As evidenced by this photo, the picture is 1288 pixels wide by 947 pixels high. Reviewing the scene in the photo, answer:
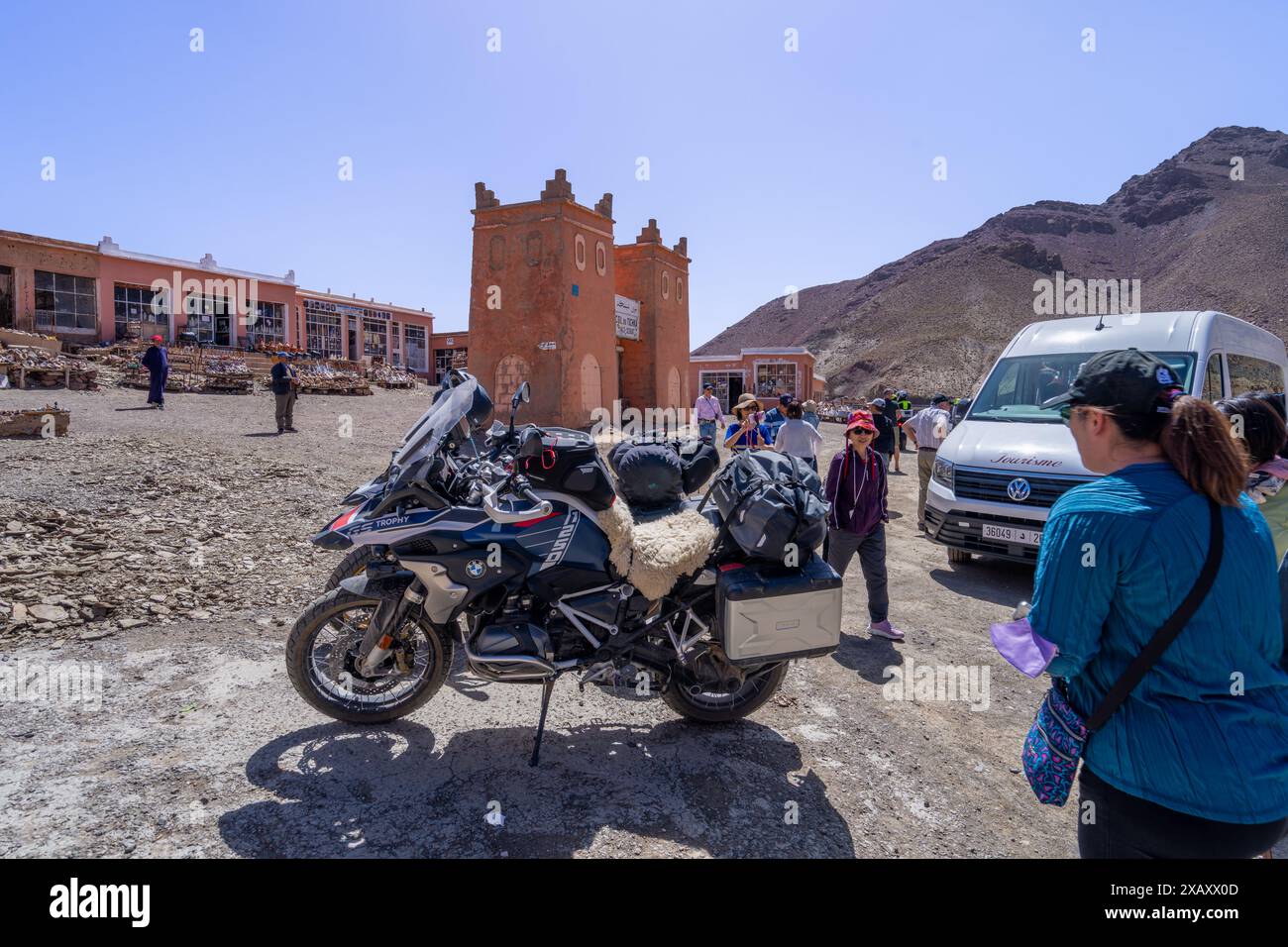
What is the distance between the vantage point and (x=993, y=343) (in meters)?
69.9

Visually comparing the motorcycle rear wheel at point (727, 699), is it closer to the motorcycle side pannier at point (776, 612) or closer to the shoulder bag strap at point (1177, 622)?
the motorcycle side pannier at point (776, 612)

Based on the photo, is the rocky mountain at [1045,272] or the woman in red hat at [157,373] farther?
the rocky mountain at [1045,272]

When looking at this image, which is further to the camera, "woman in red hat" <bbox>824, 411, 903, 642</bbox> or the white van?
the white van

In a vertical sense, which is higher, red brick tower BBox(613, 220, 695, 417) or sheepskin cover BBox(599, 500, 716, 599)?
red brick tower BBox(613, 220, 695, 417)

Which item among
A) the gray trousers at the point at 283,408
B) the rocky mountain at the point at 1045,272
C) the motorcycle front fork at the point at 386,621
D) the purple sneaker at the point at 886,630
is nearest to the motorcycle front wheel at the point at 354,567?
the motorcycle front fork at the point at 386,621

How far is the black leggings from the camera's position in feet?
5.17

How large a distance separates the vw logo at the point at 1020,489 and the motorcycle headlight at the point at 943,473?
61 cm

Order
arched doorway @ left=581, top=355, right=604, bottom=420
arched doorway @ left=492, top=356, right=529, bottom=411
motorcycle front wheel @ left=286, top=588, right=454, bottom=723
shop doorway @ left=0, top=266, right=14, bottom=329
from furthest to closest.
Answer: shop doorway @ left=0, top=266, right=14, bottom=329 → arched doorway @ left=581, top=355, right=604, bottom=420 → arched doorway @ left=492, top=356, right=529, bottom=411 → motorcycle front wheel @ left=286, top=588, right=454, bottom=723

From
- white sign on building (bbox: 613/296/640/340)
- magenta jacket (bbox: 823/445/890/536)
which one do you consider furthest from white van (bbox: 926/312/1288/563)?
white sign on building (bbox: 613/296/640/340)

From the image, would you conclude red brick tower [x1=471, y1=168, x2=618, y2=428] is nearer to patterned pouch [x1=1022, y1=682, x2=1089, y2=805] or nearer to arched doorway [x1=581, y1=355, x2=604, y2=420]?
arched doorway [x1=581, y1=355, x2=604, y2=420]

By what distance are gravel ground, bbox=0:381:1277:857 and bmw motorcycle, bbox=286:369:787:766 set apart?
0.32m

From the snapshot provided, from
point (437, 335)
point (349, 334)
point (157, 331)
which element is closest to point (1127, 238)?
point (437, 335)

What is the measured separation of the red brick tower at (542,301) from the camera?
20.5 metres

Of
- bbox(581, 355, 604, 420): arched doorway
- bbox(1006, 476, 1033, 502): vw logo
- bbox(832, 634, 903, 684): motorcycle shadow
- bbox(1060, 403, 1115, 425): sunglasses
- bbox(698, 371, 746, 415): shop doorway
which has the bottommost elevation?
bbox(832, 634, 903, 684): motorcycle shadow
